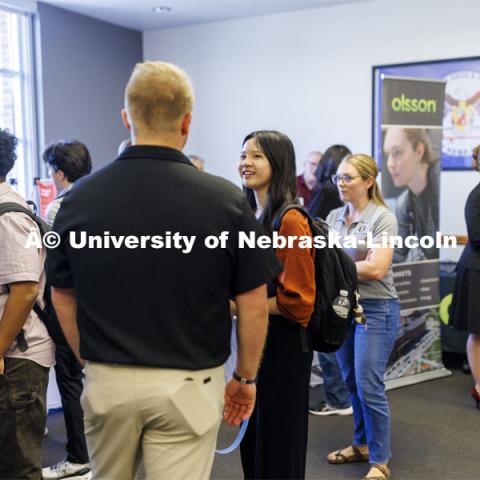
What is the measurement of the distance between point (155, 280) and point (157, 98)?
0.40 metres

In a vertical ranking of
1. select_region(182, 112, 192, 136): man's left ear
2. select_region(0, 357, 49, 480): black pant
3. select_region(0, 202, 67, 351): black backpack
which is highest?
select_region(182, 112, 192, 136): man's left ear

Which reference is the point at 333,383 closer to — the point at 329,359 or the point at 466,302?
the point at 329,359

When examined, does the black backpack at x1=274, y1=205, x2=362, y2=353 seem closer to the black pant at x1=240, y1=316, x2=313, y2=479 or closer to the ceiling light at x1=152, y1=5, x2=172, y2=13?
the black pant at x1=240, y1=316, x2=313, y2=479

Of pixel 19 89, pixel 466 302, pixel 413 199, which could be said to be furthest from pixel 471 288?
A: pixel 19 89

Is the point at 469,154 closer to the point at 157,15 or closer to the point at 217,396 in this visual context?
the point at 157,15

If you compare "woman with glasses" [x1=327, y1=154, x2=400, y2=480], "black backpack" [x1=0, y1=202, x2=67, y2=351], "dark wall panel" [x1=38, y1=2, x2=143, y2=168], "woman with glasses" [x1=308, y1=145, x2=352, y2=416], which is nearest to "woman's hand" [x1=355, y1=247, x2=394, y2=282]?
"woman with glasses" [x1=327, y1=154, x2=400, y2=480]

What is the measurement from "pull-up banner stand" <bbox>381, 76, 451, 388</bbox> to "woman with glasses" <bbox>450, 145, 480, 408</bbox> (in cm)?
47

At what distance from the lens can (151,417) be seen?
139cm

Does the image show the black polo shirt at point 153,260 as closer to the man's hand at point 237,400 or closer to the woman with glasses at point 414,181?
the man's hand at point 237,400

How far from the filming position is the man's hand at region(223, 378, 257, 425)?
1.65 metres

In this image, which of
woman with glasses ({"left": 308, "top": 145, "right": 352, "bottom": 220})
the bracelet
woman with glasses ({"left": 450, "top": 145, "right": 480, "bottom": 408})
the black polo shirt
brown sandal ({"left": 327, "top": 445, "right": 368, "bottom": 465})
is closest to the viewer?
the black polo shirt

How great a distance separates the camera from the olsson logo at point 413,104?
4117mm

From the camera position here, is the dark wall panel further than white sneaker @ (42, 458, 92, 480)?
Yes

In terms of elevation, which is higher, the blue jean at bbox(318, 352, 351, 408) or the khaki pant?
the khaki pant
